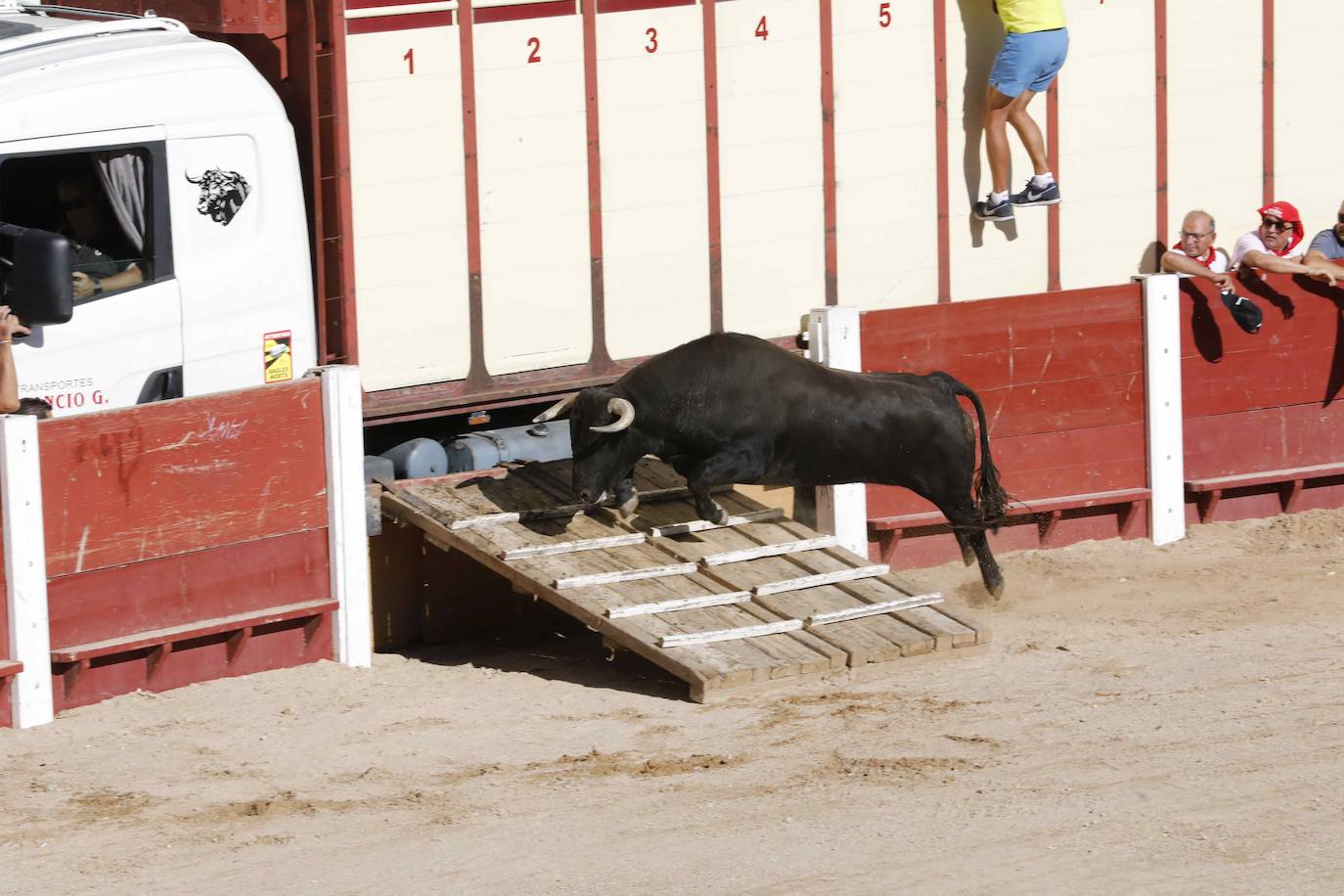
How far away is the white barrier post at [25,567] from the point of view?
27.8 feet

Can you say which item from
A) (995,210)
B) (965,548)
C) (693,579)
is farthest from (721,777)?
(995,210)

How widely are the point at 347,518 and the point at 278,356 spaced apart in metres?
0.75

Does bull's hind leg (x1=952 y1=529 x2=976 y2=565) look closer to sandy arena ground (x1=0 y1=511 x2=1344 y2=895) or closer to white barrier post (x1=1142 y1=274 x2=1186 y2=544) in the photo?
sandy arena ground (x1=0 y1=511 x2=1344 y2=895)

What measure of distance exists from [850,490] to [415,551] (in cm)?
219

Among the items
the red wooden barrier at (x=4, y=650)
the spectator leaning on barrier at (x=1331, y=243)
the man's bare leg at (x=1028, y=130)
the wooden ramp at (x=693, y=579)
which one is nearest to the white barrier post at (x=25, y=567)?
A: the red wooden barrier at (x=4, y=650)

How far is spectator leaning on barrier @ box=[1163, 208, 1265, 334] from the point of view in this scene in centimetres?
1186

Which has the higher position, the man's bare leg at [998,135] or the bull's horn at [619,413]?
the man's bare leg at [998,135]

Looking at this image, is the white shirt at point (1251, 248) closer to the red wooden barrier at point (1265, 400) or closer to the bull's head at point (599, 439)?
the red wooden barrier at point (1265, 400)

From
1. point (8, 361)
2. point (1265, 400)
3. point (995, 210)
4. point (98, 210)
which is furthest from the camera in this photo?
point (1265, 400)

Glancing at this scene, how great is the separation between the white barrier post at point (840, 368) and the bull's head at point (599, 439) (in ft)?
4.27

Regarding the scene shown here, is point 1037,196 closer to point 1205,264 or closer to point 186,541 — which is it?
point 1205,264

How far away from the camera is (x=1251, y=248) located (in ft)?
39.4

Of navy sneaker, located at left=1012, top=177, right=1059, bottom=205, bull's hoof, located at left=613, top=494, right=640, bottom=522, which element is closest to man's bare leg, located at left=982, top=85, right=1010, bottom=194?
A: navy sneaker, located at left=1012, top=177, right=1059, bottom=205

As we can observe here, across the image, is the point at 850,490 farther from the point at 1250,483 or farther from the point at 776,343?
the point at 1250,483
